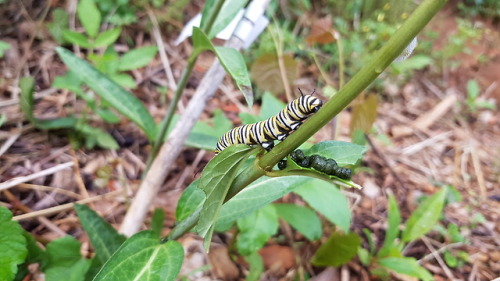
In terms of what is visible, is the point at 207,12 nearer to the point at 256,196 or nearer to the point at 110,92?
the point at 110,92

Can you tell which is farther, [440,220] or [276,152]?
[440,220]

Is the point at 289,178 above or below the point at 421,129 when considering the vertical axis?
below

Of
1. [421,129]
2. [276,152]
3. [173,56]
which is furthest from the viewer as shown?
[421,129]

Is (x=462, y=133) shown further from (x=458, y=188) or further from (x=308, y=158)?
(x=308, y=158)

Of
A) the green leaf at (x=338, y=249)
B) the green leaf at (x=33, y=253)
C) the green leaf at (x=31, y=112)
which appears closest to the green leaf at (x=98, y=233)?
the green leaf at (x=33, y=253)

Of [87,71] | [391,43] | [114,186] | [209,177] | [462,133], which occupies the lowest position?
[114,186]

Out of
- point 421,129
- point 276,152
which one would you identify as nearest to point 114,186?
point 276,152
